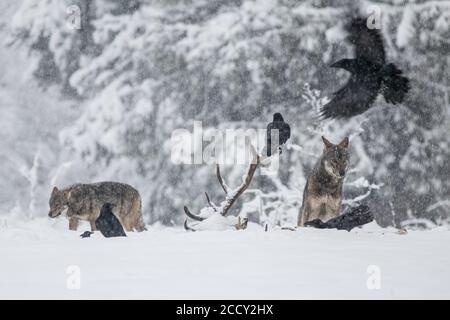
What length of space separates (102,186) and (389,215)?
8554 millimetres

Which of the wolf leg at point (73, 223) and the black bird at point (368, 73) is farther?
the wolf leg at point (73, 223)

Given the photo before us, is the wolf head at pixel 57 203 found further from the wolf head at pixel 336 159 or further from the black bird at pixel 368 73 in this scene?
the black bird at pixel 368 73

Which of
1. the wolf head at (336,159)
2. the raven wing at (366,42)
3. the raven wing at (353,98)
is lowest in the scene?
the wolf head at (336,159)

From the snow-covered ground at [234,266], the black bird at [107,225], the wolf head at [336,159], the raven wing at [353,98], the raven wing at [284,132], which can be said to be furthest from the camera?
the raven wing at [353,98]

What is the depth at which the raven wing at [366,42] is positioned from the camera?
6711mm

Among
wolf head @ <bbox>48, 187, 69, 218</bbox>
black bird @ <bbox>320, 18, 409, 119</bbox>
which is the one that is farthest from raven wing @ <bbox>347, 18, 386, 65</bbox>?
wolf head @ <bbox>48, 187, 69, 218</bbox>

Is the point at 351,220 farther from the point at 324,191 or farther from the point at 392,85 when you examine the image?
the point at 392,85

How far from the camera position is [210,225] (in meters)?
5.55

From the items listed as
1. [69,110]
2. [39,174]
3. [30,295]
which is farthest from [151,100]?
[30,295]

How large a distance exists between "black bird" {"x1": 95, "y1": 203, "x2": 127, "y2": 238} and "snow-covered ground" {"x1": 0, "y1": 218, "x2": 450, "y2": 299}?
0.21 m

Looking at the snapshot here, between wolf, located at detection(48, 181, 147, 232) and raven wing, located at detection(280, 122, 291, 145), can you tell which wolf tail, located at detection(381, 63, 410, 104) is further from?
wolf, located at detection(48, 181, 147, 232)

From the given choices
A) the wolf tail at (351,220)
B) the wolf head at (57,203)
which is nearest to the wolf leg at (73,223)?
the wolf head at (57,203)

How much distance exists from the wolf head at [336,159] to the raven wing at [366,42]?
1075 mm
